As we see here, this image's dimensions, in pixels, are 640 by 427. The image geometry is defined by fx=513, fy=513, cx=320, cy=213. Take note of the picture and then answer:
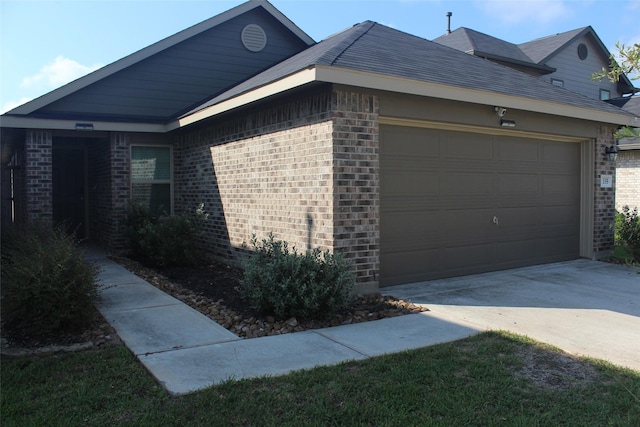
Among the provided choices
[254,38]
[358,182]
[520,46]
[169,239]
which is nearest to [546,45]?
[520,46]

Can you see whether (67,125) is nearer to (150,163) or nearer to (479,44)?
(150,163)

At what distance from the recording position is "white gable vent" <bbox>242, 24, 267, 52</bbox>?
12438 mm

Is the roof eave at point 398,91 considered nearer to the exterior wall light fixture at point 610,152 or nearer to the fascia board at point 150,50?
the exterior wall light fixture at point 610,152

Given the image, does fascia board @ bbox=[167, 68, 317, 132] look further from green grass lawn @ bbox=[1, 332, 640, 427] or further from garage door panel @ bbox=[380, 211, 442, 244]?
green grass lawn @ bbox=[1, 332, 640, 427]

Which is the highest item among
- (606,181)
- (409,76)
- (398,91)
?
(409,76)

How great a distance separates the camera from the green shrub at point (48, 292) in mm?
5070

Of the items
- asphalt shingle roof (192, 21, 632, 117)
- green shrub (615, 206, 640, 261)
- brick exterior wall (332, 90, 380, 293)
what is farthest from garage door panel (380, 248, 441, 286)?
green shrub (615, 206, 640, 261)

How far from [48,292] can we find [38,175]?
620 centimetres

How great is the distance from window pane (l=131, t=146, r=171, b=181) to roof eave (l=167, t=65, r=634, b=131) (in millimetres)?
1844

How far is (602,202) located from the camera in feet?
33.6

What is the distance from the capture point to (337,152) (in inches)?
262

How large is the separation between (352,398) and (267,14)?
437 inches

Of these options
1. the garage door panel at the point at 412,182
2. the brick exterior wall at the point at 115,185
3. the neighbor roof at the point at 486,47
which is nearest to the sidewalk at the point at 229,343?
the garage door panel at the point at 412,182

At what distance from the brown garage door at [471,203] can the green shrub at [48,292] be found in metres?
4.02
